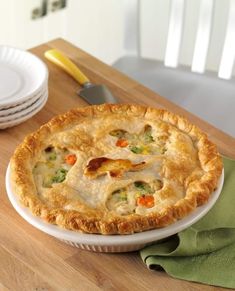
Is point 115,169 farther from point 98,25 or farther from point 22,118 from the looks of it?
point 98,25

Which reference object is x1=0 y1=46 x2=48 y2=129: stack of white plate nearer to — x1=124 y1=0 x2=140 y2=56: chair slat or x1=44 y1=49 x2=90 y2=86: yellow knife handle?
x1=44 y1=49 x2=90 y2=86: yellow knife handle

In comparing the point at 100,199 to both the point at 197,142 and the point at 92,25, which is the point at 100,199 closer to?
the point at 197,142

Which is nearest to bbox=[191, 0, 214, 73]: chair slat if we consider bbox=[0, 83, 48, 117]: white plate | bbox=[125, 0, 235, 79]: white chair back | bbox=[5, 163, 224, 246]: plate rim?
bbox=[125, 0, 235, 79]: white chair back

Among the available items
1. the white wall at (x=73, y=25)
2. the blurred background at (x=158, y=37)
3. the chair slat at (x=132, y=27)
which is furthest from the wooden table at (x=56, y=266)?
the white wall at (x=73, y=25)

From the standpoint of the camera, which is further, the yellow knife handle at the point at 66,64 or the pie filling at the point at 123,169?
the yellow knife handle at the point at 66,64

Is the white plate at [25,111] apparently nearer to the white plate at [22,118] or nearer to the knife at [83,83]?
the white plate at [22,118]

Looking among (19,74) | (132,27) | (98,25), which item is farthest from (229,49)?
(98,25)
